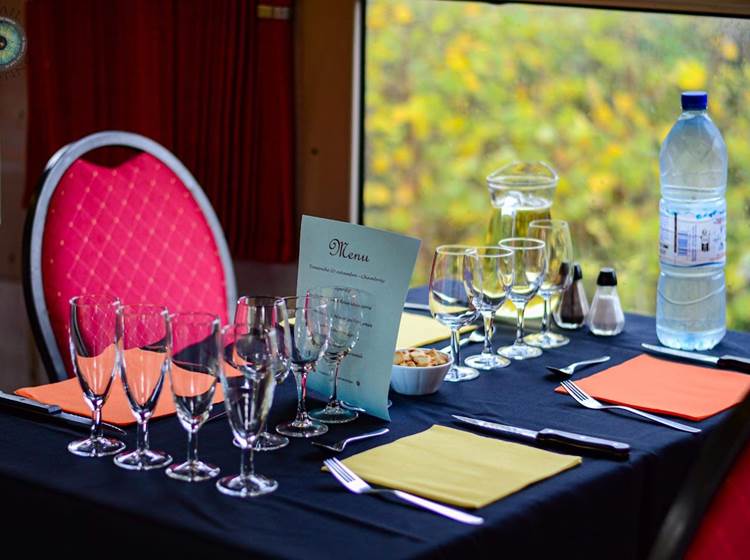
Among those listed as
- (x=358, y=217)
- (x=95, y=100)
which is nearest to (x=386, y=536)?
(x=358, y=217)

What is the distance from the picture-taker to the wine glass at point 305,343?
1.32 m

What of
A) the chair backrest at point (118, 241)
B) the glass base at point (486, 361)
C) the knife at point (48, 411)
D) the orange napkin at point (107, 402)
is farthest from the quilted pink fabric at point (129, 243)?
the glass base at point (486, 361)

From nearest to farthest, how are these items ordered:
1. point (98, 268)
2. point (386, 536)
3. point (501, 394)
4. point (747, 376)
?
point (386, 536) < point (501, 394) < point (747, 376) < point (98, 268)

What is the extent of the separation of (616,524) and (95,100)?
2.38 meters

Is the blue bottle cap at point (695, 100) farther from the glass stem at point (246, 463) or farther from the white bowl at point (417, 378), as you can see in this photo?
the glass stem at point (246, 463)

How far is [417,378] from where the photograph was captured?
4.92 feet

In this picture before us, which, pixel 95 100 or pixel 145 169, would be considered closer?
pixel 145 169

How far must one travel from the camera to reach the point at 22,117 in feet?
10.4

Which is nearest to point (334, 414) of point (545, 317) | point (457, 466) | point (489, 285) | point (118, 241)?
point (457, 466)

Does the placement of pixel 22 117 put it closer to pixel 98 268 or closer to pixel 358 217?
pixel 358 217

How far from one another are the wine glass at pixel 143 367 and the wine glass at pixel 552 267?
810 mm

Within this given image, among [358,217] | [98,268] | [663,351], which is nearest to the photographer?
[663,351]

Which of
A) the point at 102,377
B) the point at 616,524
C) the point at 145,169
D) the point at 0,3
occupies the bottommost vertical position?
the point at 616,524

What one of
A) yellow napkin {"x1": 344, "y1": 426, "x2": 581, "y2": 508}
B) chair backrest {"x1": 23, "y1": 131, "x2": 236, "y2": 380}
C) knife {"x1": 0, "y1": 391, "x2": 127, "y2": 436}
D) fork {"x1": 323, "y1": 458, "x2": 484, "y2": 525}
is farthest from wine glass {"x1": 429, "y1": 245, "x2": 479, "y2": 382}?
chair backrest {"x1": 23, "y1": 131, "x2": 236, "y2": 380}
